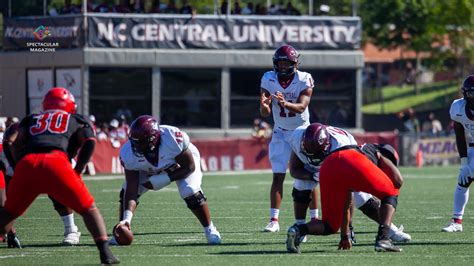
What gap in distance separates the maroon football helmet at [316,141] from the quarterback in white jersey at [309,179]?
0.38 ft

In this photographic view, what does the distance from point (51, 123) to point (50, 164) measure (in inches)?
19.1

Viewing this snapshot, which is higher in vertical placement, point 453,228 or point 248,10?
point 248,10

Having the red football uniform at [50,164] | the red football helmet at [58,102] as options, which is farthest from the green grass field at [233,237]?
the red football helmet at [58,102]

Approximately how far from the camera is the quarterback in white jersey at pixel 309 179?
1044cm

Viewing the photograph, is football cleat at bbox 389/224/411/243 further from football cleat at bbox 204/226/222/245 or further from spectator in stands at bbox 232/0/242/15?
spectator in stands at bbox 232/0/242/15

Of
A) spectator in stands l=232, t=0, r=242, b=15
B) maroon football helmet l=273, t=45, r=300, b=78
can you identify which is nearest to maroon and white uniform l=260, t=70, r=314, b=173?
maroon football helmet l=273, t=45, r=300, b=78

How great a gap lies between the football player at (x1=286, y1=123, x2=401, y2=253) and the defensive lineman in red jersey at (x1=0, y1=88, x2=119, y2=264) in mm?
1960

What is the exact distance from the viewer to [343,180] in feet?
32.6

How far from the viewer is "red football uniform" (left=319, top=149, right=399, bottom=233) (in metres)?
9.92

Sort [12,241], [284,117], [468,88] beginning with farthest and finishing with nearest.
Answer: [284,117] → [468,88] → [12,241]

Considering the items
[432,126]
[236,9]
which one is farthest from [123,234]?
[432,126]

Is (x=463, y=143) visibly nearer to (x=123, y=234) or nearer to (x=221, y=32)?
(x=123, y=234)

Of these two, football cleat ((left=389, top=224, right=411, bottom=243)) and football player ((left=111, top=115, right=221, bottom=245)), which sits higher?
football player ((left=111, top=115, right=221, bottom=245))

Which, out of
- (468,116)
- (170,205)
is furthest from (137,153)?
(170,205)
